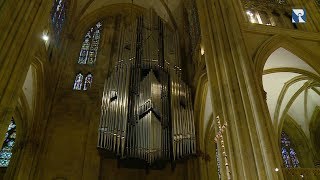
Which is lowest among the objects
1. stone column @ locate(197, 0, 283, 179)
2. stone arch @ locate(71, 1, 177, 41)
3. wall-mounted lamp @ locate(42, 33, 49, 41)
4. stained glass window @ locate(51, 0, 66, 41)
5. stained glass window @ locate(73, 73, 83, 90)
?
stone column @ locate(197, 0, 283, 179)

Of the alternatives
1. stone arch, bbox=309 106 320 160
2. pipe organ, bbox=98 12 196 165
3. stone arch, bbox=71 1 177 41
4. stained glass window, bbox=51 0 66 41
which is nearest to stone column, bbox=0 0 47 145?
pipe organ, bbox=98 12 196 165

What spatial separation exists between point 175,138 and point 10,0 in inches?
243

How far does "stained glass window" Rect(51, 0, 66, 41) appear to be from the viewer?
1225 cm

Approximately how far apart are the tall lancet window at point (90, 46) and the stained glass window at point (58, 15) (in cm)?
162

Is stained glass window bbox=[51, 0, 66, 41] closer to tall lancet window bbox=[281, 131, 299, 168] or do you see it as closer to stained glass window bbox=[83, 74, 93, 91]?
stained glass window bbox=[83, 74, 93, 91]

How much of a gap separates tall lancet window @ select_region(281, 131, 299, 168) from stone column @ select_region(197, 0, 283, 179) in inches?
283

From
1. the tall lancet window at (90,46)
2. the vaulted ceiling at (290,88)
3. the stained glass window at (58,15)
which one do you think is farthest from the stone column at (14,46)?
the vaulted ceiling at (290,88)

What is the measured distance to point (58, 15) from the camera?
12.9m

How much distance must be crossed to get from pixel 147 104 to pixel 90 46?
565cm

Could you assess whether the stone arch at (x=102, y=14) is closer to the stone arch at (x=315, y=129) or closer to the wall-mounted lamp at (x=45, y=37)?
the wall-mounted lamp at (x=45, y=37)

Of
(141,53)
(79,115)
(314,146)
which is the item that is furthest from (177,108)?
(314,146)

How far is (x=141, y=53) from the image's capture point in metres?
12.8

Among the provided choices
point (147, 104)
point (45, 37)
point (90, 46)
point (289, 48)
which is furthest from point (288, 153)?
point (45, 37)

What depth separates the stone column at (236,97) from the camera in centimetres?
661
